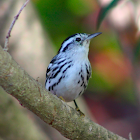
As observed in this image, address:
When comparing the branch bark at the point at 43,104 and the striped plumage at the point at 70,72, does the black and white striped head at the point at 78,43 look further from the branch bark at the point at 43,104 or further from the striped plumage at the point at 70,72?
the branch bark at the point at 43,104

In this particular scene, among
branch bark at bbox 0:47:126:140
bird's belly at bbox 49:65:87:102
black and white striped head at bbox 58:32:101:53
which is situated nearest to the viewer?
branch bark at bbox 0:47:126:140

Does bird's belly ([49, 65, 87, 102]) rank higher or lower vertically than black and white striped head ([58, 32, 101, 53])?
lower

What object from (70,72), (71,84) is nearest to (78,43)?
(70,72)

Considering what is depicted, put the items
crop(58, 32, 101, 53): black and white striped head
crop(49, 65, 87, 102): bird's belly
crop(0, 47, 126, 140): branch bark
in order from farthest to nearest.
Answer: crop(58, 32, 101, 53): black and white striped head
crop(49, 65, 87, 102): bird's belly
crop(0, 47, 126, 140): branch bark

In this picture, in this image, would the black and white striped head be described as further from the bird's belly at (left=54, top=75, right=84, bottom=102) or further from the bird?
the bird's belly at (left=54, top=75, right=84, bottom=102)

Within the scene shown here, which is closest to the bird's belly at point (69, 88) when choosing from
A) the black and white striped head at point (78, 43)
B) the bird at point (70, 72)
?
the bird at point (70, 72)

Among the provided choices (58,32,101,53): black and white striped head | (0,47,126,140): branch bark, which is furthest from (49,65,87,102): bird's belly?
(0,47,126,140): branch bark
